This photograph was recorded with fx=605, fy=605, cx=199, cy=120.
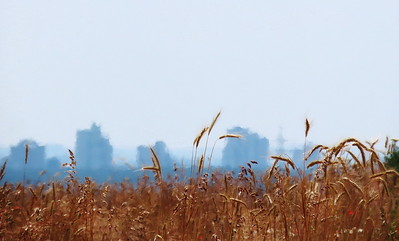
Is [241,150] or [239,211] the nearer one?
[239,211]

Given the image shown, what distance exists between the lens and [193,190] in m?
4.86

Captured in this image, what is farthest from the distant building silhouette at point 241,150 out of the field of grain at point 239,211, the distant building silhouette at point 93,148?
the field of grain at point 239,211

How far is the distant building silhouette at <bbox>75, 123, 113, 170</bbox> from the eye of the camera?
5089 inches

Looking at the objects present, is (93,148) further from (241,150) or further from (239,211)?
(239,211)

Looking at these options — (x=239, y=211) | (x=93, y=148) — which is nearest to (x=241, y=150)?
(x=93, y=148)

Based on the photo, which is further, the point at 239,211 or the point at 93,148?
the point at 93,148

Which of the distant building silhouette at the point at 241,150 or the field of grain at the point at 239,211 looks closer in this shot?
the field of grain at the point at 239,211

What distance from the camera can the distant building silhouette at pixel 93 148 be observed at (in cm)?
12925

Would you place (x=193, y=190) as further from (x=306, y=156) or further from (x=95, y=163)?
(x=95, y=163)

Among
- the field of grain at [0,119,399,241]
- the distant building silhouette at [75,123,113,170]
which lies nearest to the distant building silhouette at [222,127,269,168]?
the distant building silhouette at [75,123,113,170]

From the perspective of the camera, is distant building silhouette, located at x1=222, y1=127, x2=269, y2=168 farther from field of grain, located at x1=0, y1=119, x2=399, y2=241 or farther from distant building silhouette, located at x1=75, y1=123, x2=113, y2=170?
field of grain, located at x1=0, y1=119, x2=399, y2=241

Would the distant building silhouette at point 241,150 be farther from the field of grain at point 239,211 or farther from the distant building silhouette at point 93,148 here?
the field of grain at point 239,211

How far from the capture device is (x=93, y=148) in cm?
13688

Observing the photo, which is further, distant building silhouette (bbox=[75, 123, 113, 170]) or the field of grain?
distant building silhouette (bbox=[75, 123, 113, 170])
